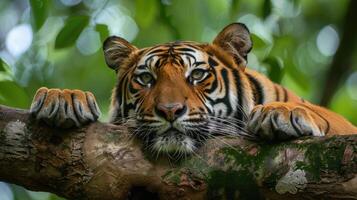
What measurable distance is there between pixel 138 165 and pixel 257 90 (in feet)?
6.03

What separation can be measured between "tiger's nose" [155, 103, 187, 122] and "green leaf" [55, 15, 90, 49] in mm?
881

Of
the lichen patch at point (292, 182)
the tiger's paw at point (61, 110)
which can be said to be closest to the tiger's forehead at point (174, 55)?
the tiger's paw at point (61, 110)

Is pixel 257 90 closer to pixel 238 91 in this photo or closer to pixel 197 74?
pixel 238 91

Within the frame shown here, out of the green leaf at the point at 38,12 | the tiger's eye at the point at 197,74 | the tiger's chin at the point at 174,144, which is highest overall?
the green leaf at the point at 38,12

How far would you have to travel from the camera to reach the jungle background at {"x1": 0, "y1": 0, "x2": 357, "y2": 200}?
5.30 meters

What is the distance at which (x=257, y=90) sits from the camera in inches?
232

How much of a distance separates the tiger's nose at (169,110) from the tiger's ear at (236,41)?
4.10ft

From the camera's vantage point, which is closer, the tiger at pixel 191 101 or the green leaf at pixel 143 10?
the tiger at pixel 191 101

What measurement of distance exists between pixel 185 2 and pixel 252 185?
2.23 m

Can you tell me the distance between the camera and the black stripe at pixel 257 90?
19.1 feet

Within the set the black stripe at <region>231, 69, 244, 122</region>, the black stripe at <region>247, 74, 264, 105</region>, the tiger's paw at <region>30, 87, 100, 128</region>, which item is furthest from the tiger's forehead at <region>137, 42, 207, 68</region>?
the tiger's paw at <region>30, 87, 100, 128</region>

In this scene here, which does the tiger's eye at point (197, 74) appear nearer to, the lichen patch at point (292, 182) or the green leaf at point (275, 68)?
the green leaf at point (275, 68)

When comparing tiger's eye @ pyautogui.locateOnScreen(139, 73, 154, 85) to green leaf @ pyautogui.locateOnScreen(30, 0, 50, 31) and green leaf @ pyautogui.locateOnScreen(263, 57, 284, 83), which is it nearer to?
green leaf @ pyautogui.locateOnScreen(30, 0, 50, 31)

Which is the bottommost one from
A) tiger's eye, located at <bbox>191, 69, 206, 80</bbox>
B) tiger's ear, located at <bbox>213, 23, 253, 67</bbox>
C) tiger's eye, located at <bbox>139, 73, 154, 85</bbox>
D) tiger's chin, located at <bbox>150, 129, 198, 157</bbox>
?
tiger's chin, located at <bbox>150, 129, 198, 157</bbox>
